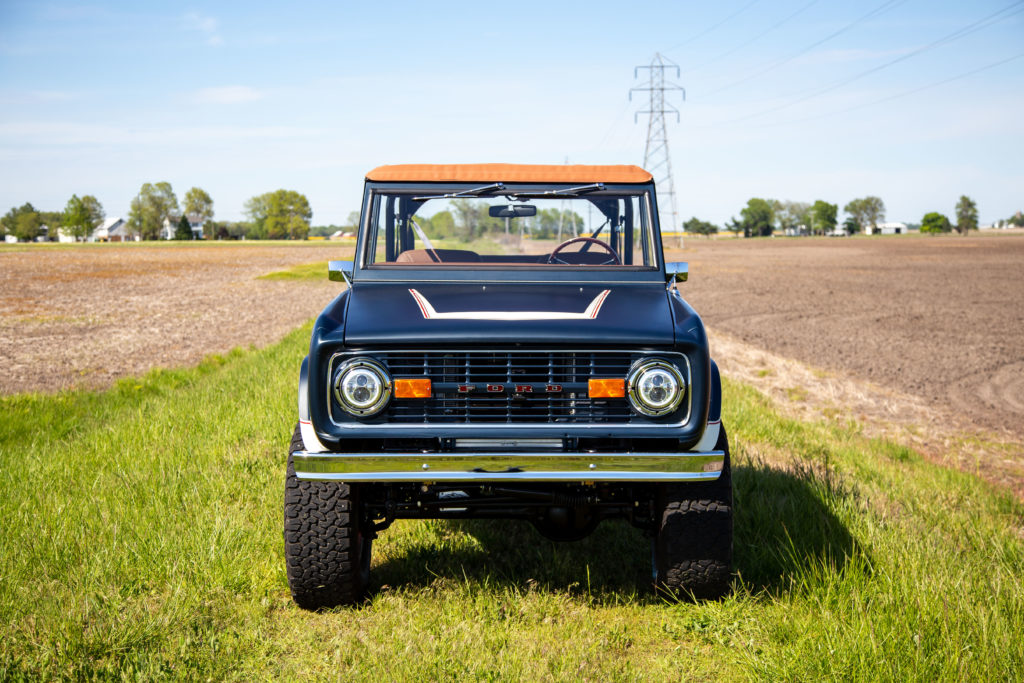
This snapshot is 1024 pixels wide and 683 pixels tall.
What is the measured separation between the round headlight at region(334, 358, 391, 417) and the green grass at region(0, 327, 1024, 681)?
0.97m

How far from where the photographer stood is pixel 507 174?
4344 millimetres

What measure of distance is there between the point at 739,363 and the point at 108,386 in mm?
8715

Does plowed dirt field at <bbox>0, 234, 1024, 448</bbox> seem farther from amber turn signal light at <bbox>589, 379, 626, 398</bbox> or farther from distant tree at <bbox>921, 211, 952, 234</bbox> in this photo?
distant tree at <bbox>921, 211, 952, 234</bbox>

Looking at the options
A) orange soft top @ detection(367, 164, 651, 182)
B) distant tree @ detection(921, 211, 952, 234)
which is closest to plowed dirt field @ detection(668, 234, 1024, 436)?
orange soft top @ detection(367, 164, 651, 182)

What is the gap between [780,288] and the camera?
25938mm

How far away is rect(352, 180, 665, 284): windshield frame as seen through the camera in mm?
4090

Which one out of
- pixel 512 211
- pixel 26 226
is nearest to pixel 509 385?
pixel 512 211

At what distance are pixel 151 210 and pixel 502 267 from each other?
427 feet

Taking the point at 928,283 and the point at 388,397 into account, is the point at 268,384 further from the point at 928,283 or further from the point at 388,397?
the point at 928,283

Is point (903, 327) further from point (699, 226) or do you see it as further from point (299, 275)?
point (699, 226)

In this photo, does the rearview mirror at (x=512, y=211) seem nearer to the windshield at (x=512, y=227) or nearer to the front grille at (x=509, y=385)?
the windshield at (x=512, y=227)

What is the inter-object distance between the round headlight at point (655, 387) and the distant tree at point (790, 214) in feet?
540

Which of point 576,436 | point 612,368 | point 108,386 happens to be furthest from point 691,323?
point 108,386

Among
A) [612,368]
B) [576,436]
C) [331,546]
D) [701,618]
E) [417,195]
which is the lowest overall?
[701,618]
